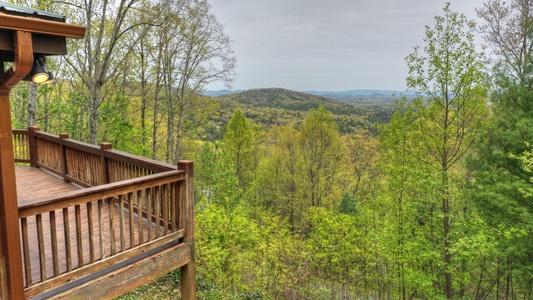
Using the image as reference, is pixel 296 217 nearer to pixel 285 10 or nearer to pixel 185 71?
pixel 185 71

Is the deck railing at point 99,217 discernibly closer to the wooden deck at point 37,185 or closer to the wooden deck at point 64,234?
the wooden deck at point 64,234

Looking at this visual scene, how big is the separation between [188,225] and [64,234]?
150 cm

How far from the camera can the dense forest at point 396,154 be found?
8672 millimetres

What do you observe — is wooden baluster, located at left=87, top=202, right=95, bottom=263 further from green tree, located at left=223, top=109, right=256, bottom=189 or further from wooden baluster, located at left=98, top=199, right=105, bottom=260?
green tree, located at left=223, top=109, right=256, bottom=189

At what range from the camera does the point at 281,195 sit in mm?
23688

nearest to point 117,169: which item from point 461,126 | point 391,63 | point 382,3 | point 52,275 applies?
point 52,275

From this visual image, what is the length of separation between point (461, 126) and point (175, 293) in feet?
32.9

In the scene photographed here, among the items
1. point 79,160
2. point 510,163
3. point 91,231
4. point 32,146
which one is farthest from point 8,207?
point 510,163

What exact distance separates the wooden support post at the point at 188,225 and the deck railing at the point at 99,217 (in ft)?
0.05

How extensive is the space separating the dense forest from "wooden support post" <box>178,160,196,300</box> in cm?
404

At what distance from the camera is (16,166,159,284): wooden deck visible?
299cm

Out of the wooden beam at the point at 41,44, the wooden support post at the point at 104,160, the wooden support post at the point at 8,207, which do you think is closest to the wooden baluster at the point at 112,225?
the wooden support post at the point at 8,207

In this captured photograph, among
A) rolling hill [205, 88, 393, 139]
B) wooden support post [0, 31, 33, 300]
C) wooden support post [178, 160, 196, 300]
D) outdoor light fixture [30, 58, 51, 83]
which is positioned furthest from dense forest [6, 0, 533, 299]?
rolling hill [205, 88, 393, 139]

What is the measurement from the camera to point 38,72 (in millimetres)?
2750
